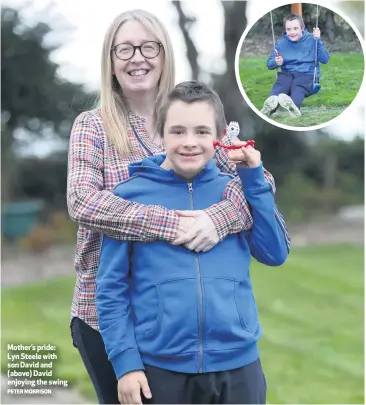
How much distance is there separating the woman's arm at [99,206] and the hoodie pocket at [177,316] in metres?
0.13

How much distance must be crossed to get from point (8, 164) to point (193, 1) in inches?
108

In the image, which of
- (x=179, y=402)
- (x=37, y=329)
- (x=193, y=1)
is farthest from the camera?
(x=37, y=329)

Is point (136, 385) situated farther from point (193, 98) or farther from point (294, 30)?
point (294, 30)

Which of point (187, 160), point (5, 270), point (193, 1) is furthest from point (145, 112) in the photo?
point (5, 270)

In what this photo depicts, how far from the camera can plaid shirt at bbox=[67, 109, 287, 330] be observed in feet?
5.94

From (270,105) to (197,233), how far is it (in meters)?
0.72

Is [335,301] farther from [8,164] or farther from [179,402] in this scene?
[179,402]

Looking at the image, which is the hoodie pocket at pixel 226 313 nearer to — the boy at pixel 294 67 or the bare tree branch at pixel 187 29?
the boy at pixel 294 67

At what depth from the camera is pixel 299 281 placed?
19.1ft

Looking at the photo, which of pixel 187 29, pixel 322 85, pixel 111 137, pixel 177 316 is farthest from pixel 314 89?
pixel 187 29

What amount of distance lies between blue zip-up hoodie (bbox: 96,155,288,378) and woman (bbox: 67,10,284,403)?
3.0 inches

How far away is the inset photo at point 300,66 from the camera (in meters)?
2.33

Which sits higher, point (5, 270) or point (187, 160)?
point (187, 160)

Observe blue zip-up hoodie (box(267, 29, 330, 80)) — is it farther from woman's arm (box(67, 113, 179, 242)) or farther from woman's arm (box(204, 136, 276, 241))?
woman's arm (box(67, 113, 179, 242))
